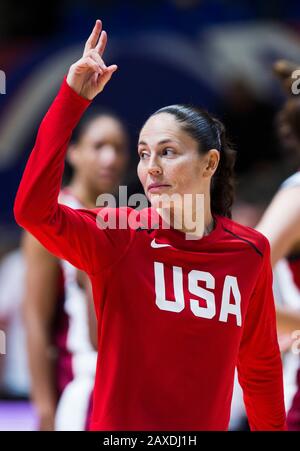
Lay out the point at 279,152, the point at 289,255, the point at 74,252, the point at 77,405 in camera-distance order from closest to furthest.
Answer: the point at 74,252, the point at 289,255, the point at 77,405, the point at 279,152

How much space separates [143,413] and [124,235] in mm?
475

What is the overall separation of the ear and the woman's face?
0.16ft

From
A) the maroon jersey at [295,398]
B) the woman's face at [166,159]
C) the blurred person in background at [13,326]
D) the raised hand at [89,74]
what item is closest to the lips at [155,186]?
the woman's face at [166,159]

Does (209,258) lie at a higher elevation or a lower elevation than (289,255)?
lower

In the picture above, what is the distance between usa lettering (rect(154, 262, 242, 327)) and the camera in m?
2.41

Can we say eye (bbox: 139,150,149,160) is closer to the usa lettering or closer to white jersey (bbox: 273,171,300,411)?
the usa lettering

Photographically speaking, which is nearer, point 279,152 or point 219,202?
point 219,202

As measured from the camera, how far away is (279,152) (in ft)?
25.1

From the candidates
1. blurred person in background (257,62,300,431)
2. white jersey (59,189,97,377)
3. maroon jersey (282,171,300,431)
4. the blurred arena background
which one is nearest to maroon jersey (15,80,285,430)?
blurred person in background (257,62,300,431)

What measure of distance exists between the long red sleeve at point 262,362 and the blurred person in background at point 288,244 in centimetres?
32

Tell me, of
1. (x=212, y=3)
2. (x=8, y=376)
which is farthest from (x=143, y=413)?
(x=212, y=3)

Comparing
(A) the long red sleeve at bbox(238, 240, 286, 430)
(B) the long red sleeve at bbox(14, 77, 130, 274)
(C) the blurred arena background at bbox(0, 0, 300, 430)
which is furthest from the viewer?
(C) the blurred arena background at bbox(0, 0, 300, 430)
